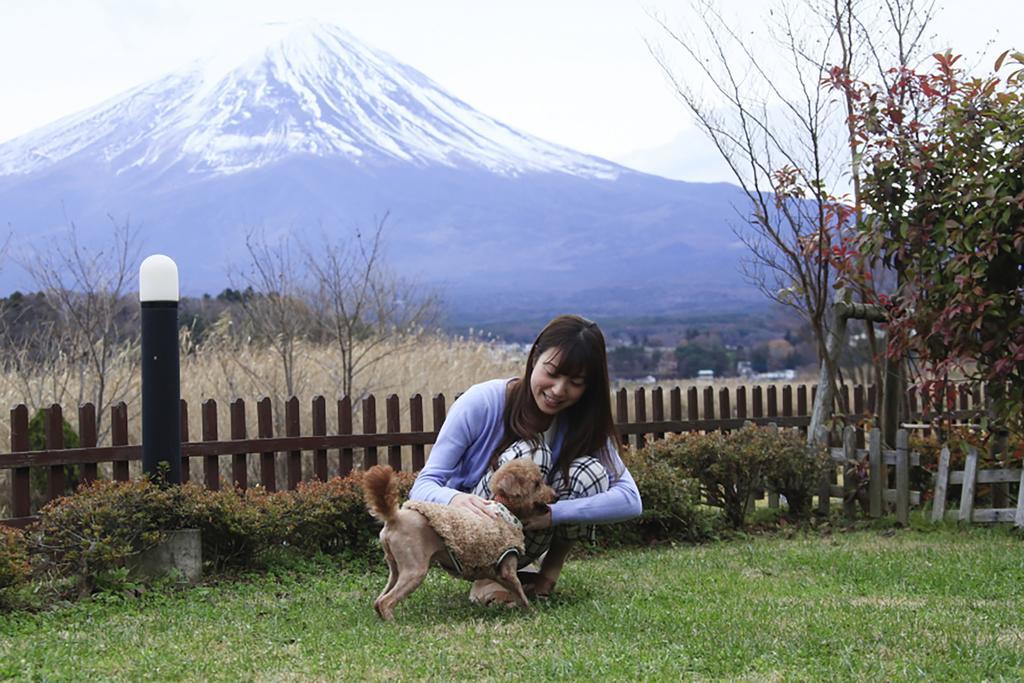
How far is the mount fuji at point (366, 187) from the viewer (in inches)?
4875

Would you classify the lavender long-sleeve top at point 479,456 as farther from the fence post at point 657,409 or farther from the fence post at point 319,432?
the fence post at point 657,409

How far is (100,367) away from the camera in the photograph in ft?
38.6

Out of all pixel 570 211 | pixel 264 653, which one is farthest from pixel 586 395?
pixel 570 211

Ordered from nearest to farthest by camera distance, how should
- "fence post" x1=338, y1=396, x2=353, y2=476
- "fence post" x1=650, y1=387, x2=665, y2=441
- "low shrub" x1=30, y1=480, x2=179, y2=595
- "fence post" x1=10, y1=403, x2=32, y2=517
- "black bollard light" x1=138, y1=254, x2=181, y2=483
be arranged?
"low shrub" x1=30, y1=480, x2=179, y2=595 → "black bollard light" x1=138, y1=254, x2=181, y2=483 → "fence post" x1=10, y1=403, x2=32, y2=517 → "fence post" x1=338, y1=396, x2=353, y2=476 → "fence post" x1=650, y1=387, x2=665, y2=441

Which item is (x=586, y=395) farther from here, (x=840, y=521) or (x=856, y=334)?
(x=856, y=334)

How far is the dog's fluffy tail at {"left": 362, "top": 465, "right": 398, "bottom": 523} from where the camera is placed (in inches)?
198

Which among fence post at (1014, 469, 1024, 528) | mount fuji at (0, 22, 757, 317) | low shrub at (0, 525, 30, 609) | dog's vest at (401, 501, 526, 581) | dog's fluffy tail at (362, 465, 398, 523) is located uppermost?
mount fuji at (0, 22, 757, 317)

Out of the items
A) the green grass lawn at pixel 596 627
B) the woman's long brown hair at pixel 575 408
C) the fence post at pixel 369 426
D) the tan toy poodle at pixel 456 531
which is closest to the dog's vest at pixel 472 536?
the tan toy poodle at pixel 456 531

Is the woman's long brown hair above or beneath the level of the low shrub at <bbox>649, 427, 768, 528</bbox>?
above

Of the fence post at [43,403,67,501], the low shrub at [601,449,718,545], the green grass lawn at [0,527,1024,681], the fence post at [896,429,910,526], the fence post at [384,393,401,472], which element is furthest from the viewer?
the fence post at [384,393,401,472]

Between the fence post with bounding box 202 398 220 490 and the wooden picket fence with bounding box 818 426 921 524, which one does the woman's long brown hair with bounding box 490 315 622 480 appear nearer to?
the fence post with bounding box 202 398 220 490

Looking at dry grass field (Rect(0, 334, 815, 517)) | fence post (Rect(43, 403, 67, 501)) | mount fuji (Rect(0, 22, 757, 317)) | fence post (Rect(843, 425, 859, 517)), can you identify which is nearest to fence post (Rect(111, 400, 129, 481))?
fence post (Rect(43, 403, 67, 501))

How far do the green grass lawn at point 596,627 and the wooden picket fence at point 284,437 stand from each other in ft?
5.63

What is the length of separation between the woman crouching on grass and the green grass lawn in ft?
1.43
